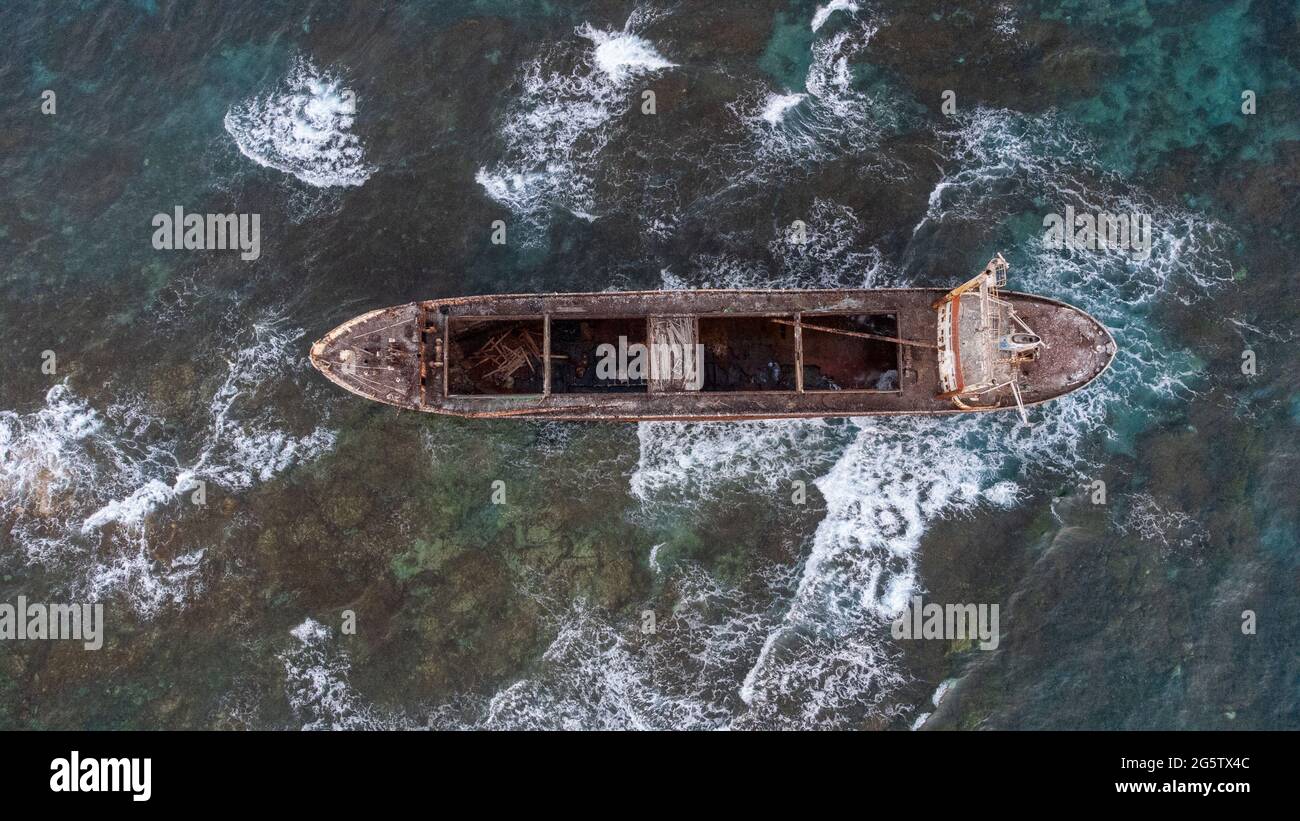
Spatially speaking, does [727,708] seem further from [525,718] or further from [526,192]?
[526,192]

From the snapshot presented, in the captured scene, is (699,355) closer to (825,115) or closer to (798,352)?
(798,352)

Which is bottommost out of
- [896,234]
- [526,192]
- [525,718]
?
[525,718]

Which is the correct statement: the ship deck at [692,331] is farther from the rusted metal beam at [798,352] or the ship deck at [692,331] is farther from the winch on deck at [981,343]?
the winch on deck at [981,343]

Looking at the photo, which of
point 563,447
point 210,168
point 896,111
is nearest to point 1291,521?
point 896,111

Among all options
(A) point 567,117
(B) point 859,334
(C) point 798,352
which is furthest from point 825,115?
(C) point 798,352

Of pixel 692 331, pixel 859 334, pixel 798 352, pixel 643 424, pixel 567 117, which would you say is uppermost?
pixel 567 117

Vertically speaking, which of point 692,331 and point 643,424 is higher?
point 692,331
